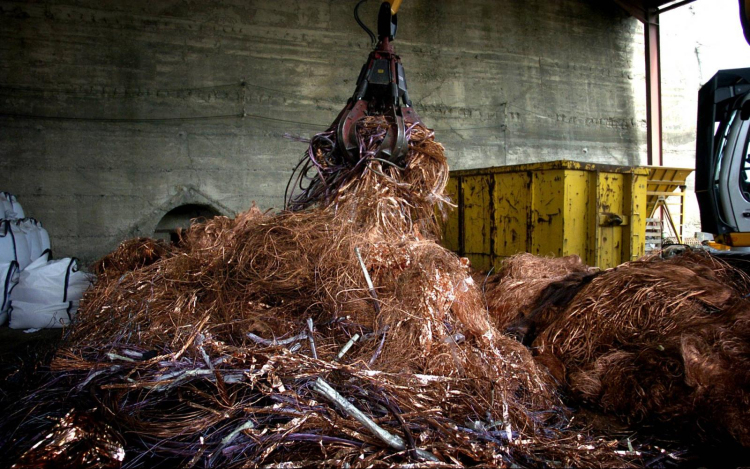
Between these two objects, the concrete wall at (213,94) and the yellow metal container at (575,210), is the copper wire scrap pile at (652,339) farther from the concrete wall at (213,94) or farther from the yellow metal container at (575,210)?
the concrete wall at (213,94)

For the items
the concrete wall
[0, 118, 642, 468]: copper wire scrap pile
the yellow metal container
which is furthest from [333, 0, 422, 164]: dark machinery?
the concrete wall

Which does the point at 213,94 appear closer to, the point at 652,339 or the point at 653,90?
the point at 652,339

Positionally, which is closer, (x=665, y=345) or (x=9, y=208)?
(x=665, y=345)

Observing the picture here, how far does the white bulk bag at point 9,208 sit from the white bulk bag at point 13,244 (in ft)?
0.97

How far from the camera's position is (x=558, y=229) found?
5547mm

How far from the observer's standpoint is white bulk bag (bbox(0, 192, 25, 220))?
6.25 metres

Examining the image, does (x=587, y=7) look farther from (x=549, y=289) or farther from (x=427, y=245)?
(x=427, y=245)

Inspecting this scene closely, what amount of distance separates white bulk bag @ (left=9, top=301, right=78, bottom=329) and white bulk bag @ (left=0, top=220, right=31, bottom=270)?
2.78 ft

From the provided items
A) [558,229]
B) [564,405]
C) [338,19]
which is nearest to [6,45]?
[338,19]

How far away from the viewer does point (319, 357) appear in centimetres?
246

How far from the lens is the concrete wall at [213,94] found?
7.58 meters

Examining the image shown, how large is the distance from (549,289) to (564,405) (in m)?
1.35

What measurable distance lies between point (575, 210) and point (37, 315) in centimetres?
625

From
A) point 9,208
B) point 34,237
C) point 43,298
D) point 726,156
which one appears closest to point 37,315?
point 43,298
